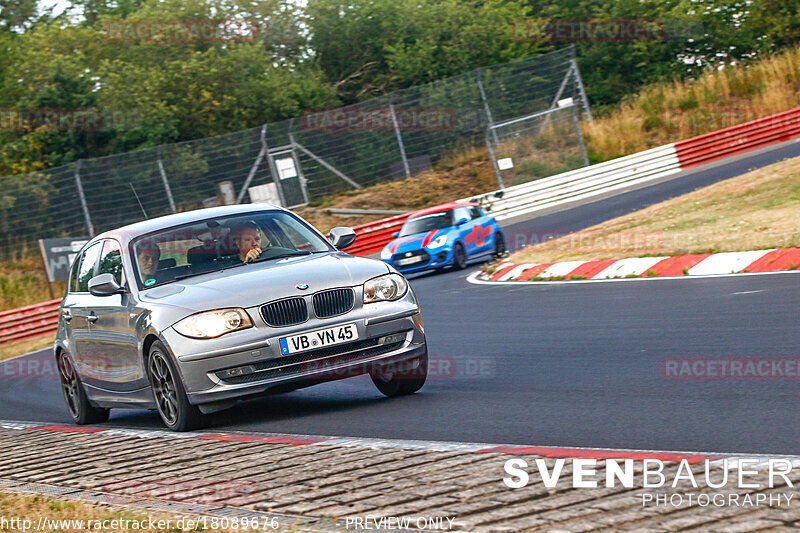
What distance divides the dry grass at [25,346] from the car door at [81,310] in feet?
40.2

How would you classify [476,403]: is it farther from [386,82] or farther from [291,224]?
[386,82]

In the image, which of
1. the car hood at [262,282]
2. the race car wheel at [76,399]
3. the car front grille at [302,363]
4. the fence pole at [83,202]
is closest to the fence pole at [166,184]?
the fence pole at [83,202]

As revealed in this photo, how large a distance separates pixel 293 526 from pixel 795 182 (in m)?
17.4

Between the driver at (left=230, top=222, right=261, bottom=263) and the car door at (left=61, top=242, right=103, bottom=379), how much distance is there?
4.96 feet

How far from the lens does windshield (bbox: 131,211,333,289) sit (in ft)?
28.1

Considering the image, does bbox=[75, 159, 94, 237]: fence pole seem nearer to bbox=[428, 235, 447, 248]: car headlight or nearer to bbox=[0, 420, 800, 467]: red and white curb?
bbox=[428, 235, 447, 248]: car headlight

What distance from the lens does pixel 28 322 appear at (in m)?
25.3

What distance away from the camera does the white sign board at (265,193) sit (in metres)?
31.2

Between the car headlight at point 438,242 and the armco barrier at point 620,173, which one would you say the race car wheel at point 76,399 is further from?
the armco barrier at point 620,173

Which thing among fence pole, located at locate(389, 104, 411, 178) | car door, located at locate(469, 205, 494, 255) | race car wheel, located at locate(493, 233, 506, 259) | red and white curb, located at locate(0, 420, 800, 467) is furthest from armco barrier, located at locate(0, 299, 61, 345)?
red and white curb, located at locate(0, 420, 800, 467)

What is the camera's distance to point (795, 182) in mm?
19859

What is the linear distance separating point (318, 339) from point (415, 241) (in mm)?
14969

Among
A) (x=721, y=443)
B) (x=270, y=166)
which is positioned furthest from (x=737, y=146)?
(x=721, y=443)

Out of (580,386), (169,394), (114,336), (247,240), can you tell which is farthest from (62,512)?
(580,386)
